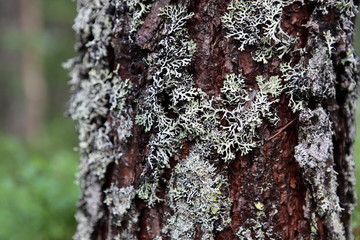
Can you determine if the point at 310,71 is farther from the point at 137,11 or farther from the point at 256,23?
the point at 137,11

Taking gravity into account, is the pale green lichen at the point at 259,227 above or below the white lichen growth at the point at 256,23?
below

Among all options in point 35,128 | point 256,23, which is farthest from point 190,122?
point 35,128

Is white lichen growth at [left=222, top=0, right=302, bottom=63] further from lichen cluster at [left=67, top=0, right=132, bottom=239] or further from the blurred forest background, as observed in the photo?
the blurred forest background

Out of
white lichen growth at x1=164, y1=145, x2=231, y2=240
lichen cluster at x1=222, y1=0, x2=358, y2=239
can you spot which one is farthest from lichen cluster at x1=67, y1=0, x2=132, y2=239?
lichen cluster at x1=222, y1=0, x2=358, y2=239

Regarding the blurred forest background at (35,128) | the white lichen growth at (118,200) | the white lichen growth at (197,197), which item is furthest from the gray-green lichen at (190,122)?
the blurred forest background at (35,128)

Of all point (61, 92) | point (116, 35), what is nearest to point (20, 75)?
point (61, 92)

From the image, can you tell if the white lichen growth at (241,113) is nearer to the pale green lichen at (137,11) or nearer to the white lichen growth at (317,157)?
the white lichen growth at (317,157)

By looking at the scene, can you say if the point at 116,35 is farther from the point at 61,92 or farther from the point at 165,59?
the point at 61,92
